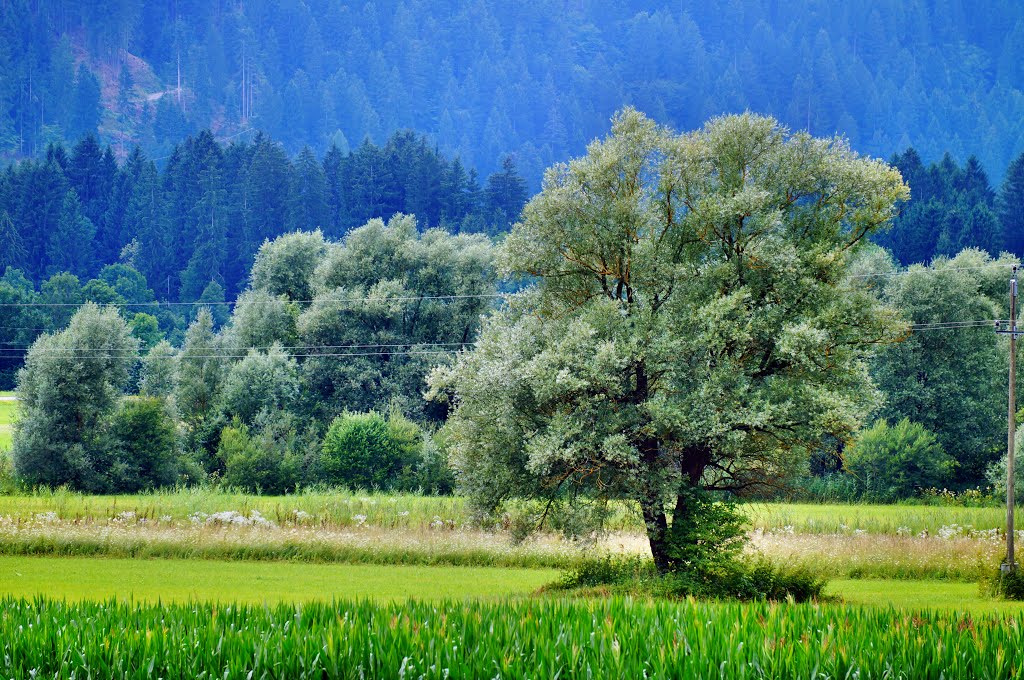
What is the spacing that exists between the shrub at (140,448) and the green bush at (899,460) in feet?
121

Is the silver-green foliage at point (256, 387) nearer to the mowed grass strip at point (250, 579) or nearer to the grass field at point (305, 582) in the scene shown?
the grass field at point (305, 582)

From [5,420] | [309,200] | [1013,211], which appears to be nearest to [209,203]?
[309,200]

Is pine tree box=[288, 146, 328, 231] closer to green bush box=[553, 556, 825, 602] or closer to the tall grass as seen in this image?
green bush box=[553, 556, 825, 602]

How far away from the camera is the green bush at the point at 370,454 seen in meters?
54.5

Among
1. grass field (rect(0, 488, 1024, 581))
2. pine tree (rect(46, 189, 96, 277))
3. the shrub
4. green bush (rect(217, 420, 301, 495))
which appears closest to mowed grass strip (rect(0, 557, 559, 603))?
grass field (rect(0, 488, 1024, 581))

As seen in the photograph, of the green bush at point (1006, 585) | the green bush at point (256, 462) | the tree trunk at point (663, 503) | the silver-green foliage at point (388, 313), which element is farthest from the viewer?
the silver-green foliage at point (388, 313)

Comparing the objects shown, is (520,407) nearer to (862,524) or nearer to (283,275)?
(862,524)

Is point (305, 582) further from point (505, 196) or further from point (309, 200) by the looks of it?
point (309, 200)

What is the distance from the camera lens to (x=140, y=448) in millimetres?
54125

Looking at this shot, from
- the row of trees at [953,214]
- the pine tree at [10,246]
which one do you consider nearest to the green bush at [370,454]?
the row of trees at [953,214]

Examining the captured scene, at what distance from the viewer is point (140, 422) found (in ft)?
178

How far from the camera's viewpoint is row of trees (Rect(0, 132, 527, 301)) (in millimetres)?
121438

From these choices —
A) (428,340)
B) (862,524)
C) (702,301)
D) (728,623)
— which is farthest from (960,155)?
(728,623)

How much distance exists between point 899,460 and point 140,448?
40.6 m
